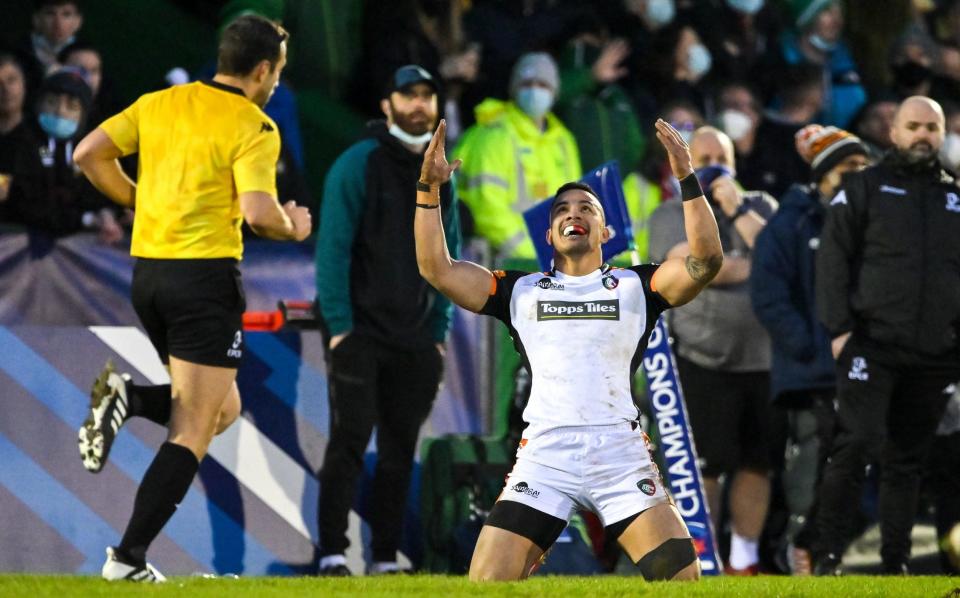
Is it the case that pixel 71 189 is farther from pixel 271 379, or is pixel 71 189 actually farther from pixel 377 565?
pixel 377 565

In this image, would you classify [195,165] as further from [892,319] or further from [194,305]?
[892,319]

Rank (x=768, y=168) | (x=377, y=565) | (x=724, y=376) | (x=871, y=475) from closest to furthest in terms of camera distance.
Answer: (x=377, y=565) → (x=724, y=376) → (x=871, y=475) → (x=768, y=168)

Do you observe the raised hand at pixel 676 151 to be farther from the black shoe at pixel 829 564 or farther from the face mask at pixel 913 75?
the face mask at pixel 913 75

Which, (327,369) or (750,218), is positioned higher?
(750,218)

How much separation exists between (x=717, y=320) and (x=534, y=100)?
7.78 feet

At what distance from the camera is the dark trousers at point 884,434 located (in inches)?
350

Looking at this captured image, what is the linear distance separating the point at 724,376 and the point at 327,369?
7.39 feet

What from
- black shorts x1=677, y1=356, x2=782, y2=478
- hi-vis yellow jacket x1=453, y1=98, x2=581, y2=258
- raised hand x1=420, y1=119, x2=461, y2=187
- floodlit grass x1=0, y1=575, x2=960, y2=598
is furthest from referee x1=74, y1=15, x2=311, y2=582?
hi-vis yellow jacket x1=453, y1=98, x2=581, y2=258

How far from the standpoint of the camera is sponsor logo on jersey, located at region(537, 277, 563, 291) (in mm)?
7316

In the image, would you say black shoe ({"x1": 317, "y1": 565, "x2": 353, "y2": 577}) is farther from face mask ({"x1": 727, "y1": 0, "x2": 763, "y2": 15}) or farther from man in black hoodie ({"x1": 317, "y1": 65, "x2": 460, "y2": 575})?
face mask ({"x1": 727, "y1": 0, "x2": 763, "y2": 15})

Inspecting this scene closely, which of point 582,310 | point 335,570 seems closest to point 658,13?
point 335,570

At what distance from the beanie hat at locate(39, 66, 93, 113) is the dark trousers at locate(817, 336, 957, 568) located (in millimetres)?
4143

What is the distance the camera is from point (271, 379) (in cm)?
955

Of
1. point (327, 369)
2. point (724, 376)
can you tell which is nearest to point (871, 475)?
point (724, 376)
